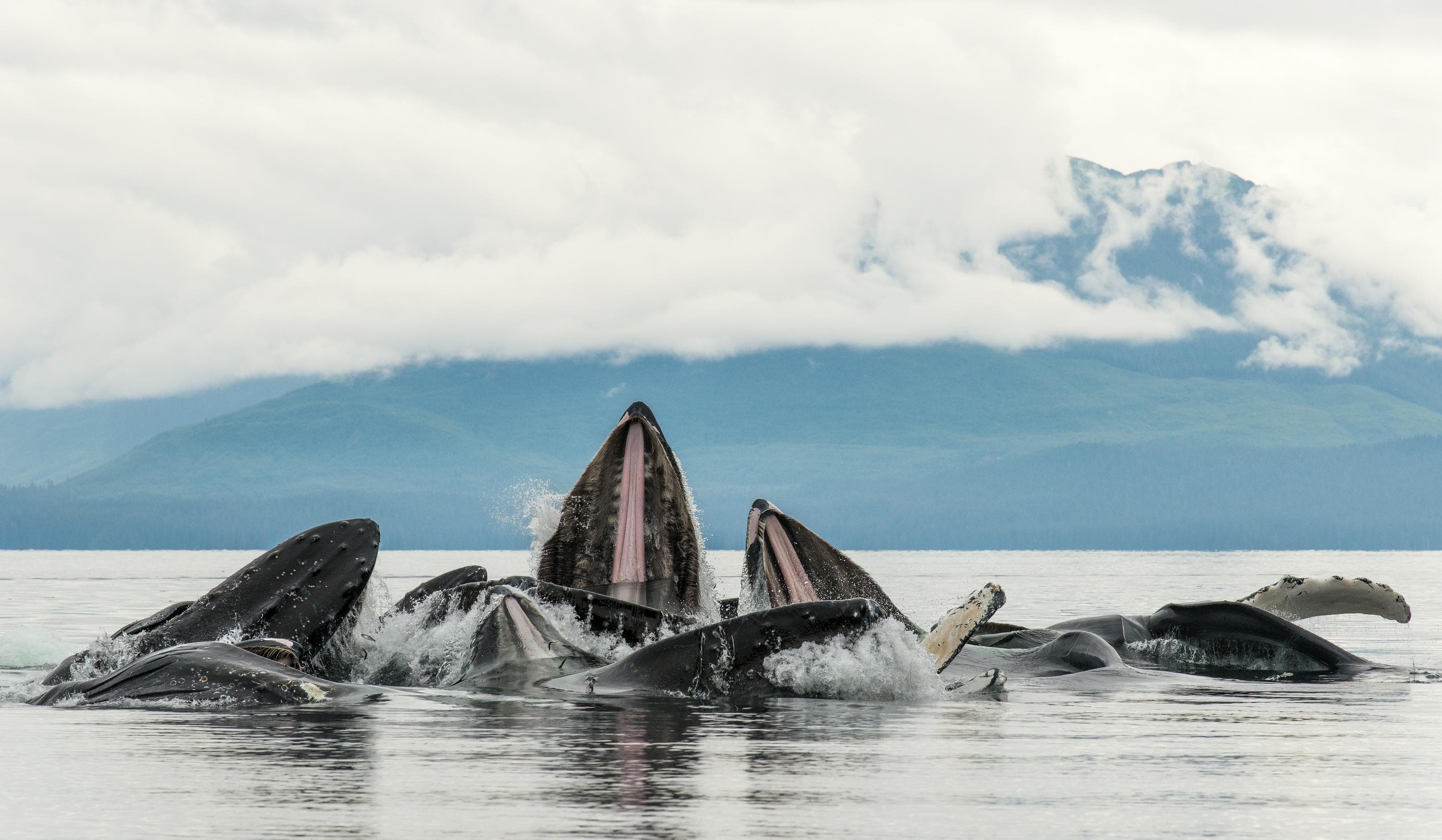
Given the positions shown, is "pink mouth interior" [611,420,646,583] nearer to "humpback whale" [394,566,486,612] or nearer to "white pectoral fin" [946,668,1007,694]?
"humpback whale" [394,566,486,612]

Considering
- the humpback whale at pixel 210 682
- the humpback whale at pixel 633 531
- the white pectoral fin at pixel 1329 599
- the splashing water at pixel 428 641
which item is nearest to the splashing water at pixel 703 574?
the humpback whale at pixel 633 531

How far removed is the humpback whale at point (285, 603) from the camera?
12719mm

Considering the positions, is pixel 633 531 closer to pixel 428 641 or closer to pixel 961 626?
pixel 428 641

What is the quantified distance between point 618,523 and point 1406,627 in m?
17.9

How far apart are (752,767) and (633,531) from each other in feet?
19.4

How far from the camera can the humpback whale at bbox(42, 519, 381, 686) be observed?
12.7 m

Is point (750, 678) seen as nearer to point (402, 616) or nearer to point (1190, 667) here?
point (402, 616)

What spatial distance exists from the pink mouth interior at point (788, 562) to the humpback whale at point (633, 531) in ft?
2.18

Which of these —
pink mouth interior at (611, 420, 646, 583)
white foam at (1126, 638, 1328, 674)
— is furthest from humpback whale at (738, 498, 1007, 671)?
white foam at (1126, 638, 1328, 674)

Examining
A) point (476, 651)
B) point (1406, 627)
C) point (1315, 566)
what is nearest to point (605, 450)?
point (476, 651)

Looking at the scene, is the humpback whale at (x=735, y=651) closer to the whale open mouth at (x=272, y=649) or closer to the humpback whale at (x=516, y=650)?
the humpback whale at (x=516, y=650)

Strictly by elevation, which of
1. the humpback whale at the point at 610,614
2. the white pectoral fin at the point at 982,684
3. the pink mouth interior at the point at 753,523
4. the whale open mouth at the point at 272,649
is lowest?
the white pectoral fin at the point at 982,684

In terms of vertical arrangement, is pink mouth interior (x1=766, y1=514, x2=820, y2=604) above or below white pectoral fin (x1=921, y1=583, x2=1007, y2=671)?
above

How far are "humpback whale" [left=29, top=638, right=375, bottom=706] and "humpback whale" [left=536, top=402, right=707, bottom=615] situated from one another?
2.32 metres
